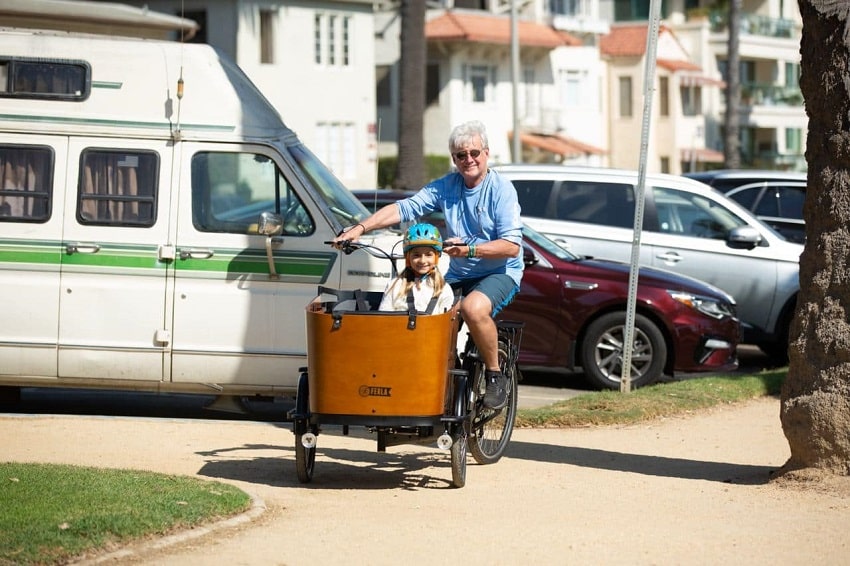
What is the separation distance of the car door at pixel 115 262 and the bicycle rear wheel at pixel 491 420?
2820 mm

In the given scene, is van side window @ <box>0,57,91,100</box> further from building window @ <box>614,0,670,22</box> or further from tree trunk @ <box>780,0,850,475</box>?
building window @ <box>614,0,670,22</box>

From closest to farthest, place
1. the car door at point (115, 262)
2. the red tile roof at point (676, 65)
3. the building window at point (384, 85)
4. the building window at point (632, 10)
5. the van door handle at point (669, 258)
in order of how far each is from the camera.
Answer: the car door at point (115, 262) < the van door handle at point (669, 258) < the building window at point (384, 85) < the red tile roof at point (676, 65) < the building window at point (632, 10)

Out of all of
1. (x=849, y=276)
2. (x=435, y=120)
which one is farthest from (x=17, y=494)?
(x=435, y=120)

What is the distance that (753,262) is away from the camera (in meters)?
16.1

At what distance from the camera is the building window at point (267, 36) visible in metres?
52.7

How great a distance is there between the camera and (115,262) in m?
11.2

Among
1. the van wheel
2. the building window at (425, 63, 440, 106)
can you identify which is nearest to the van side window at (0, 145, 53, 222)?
the van wheel

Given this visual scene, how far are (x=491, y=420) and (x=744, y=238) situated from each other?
7.05 meters

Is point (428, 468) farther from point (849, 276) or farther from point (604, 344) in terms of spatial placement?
point (604, 344)

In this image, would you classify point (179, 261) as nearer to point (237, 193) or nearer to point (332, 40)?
point (237, 193)

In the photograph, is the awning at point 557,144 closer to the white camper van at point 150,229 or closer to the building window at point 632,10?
the building window at point 632,10

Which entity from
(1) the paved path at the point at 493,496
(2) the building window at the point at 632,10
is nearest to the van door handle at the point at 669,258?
(1) the paved path at the point at 493,496

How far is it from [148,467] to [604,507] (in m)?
2.76

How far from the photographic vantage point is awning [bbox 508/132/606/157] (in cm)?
6550
